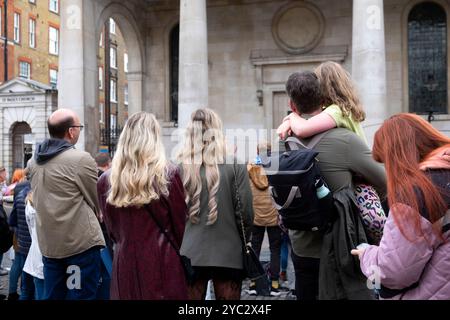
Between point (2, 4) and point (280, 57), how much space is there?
27515 millimetres

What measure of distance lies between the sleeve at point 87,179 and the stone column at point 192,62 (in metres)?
9.97

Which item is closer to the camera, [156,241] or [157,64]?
[156,241]

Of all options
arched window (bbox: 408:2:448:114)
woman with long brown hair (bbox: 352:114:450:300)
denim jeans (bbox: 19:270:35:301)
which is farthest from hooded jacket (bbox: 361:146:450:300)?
arched window (bbox: 408:2:448:114)

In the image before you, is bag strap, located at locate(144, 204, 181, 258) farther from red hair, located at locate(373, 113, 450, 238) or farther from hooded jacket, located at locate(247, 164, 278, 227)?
hooded jacket, located at locate(247, 164, 278, 227)

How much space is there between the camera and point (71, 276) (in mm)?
4613

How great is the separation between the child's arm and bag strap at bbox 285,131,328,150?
3cm

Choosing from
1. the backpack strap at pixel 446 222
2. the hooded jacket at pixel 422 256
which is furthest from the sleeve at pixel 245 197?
the backpack strap at pixel 446 222

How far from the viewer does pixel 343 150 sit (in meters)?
3.44

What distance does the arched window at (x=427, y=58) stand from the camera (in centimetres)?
1783

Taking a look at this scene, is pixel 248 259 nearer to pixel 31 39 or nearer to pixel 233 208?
pixel 233 208

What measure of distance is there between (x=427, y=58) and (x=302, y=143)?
53.0 ft

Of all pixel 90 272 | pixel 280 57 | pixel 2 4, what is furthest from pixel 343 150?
pixel 2 4

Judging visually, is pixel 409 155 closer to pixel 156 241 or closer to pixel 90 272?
pixel 156 241

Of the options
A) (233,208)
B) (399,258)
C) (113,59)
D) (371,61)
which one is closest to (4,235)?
(233,208)
